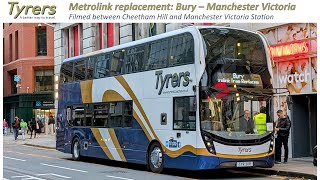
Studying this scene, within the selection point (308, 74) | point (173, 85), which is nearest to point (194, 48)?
point (173, 85)

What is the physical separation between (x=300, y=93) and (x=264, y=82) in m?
3.68

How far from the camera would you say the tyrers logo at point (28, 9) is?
1731cm

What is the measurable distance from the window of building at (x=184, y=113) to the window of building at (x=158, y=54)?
4.55ft

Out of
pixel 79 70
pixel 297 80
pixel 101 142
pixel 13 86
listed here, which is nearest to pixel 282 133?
pixel 297 80

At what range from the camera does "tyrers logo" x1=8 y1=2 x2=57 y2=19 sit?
17.3 meters

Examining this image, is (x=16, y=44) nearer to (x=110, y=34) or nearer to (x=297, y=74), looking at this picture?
(x=110, y=34)

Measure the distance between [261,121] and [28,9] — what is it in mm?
7849

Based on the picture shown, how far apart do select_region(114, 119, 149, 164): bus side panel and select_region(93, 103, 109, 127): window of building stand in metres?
0.88

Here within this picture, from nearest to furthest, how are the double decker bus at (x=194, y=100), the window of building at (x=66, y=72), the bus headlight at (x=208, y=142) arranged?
the bus headlight at (x=208, y=142) < the double decker bus at (x=194, y=100) < the window of building at (x=66, y=72)

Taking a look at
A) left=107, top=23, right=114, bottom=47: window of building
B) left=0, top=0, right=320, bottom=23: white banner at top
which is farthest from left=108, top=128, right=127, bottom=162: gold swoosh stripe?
left=107, top=23, right=114, bottom=47: window of building

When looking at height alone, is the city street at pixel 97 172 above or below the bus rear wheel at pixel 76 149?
below

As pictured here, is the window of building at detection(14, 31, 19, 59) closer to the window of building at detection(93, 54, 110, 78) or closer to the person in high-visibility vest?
the window of building at detection(93, 54, 110, 78)

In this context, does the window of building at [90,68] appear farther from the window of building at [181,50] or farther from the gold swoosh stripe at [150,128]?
the window of building at [181,50]

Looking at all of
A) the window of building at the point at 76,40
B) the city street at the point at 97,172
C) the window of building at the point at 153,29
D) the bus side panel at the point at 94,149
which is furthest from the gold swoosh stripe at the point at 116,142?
the window of building at the point at 76,40
